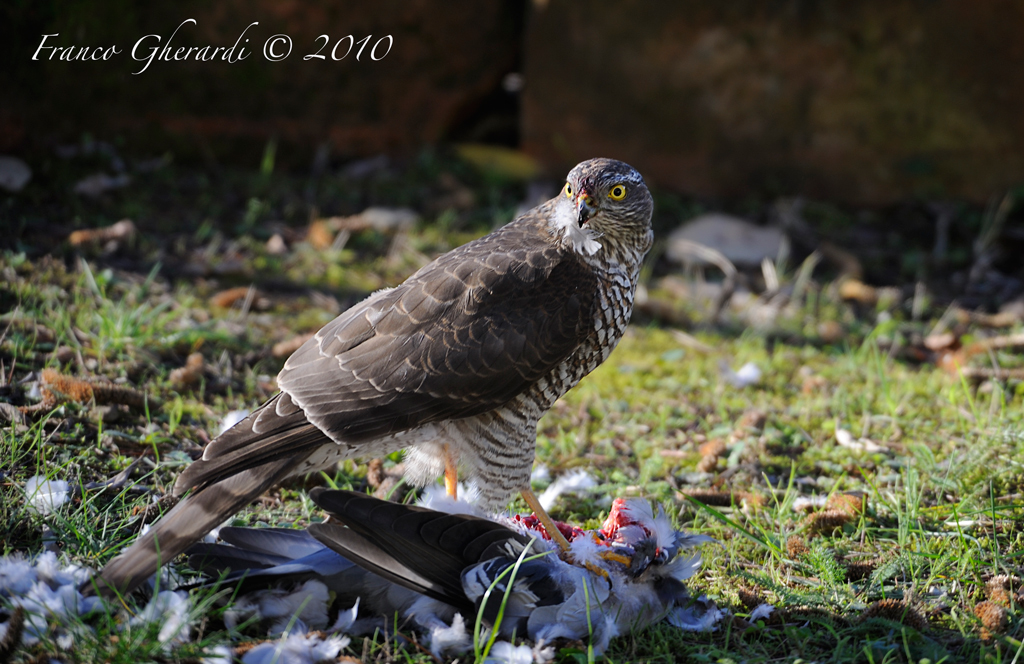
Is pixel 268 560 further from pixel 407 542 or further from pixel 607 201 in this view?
pixel 607 201

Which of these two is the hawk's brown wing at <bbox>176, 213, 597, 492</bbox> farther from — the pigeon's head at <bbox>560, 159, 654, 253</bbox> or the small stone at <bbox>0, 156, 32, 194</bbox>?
the small stone at <bbox>0, 156, 32, 194</bbox>

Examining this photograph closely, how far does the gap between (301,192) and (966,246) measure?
4.58m

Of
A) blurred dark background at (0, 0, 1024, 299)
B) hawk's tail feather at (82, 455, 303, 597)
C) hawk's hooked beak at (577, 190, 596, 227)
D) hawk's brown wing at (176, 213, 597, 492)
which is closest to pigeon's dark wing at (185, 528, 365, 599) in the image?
hawk's tail feather at (82, 455, 303, 597)

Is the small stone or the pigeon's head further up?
the small stone

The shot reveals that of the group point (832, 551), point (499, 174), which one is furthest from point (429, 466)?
point (499, 174)

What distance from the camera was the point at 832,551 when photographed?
9.13ft

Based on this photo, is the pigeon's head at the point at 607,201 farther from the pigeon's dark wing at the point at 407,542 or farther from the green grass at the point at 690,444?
the pigeon's dark wing at the point at 407,542

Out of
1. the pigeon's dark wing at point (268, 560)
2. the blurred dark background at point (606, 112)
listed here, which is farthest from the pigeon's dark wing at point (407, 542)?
the blurred dark background at point (606, 112)

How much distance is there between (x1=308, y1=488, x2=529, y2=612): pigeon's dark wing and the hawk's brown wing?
0.94 feet

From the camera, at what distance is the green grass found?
95.6 inches

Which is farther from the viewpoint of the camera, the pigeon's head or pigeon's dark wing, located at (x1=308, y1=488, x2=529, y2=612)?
the pigeon's head

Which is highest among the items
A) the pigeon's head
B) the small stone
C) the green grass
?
the small stone

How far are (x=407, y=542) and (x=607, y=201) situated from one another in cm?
129

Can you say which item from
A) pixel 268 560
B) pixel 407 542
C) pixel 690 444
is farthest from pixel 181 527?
pixel 690 444
